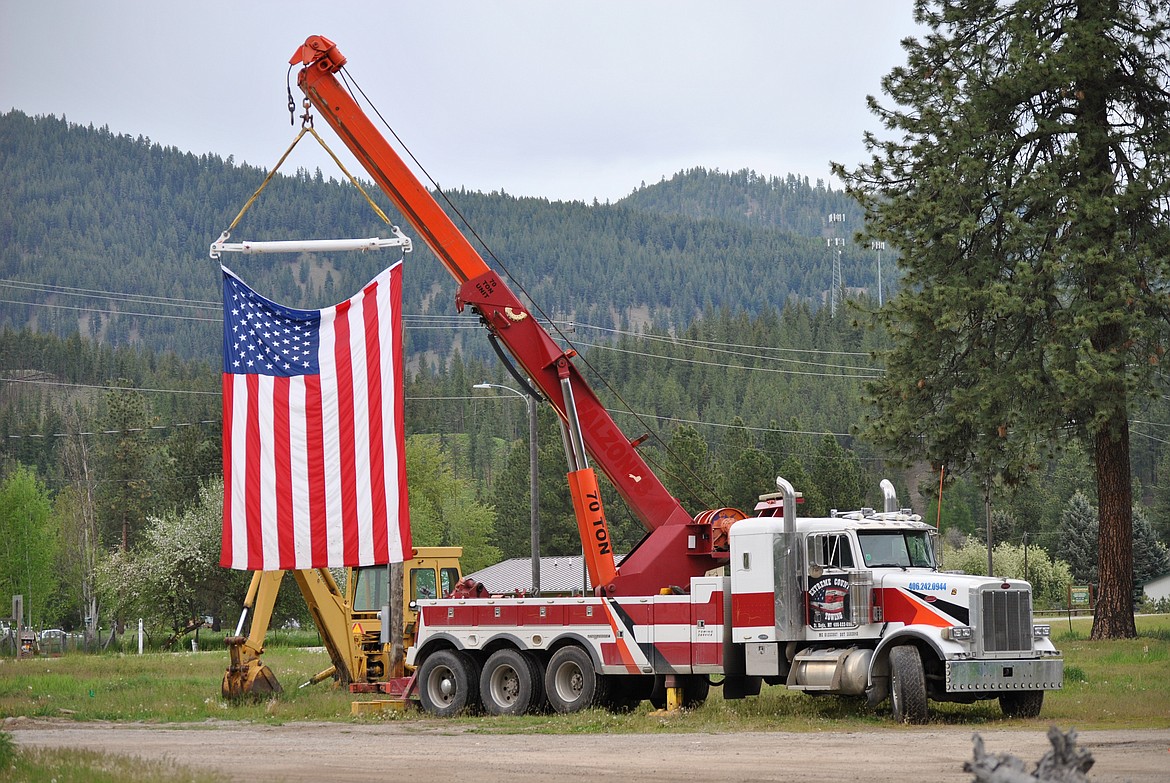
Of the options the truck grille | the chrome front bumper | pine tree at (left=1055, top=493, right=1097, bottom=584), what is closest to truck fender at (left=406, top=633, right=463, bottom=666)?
the chrome front bumper

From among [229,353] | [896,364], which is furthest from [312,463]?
[896,364]

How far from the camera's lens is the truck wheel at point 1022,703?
19453mm

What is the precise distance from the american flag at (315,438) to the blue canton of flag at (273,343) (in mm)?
16

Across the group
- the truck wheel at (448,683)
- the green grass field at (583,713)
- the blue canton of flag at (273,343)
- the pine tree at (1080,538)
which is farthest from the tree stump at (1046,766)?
the pine tree at (1080,538)

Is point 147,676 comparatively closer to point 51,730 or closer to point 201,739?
point 51,730

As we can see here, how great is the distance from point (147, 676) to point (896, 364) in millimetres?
18972

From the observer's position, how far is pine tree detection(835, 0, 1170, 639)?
101 feet

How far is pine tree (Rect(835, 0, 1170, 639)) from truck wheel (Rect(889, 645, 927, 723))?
41.8ft

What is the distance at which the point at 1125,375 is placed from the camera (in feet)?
98.9

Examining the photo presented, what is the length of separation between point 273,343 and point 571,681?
272 inches

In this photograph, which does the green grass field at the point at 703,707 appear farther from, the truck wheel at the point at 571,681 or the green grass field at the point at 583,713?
the truck wheel at the point at 571,681

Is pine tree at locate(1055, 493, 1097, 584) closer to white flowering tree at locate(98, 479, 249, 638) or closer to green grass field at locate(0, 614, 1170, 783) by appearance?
white flowering tree at locate(98, 479, 249, 638)

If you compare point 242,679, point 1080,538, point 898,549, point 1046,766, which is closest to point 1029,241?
point 898,549

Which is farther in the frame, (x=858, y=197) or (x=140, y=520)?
(x=140, y=520)
